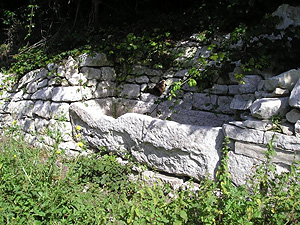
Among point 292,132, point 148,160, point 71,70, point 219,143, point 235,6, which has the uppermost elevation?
point 235,6

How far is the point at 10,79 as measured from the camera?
5.21 metres

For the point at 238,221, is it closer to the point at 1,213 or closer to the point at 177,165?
the point at 177,165

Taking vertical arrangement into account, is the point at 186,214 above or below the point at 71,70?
below

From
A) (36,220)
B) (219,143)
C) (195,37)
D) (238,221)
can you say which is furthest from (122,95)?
(238,221)

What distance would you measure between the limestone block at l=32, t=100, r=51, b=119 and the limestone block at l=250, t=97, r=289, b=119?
127 inches

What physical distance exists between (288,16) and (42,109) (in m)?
3.86

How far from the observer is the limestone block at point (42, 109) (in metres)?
4.45

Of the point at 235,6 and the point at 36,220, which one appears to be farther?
the point at 235,6

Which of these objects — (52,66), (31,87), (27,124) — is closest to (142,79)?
(52,66)

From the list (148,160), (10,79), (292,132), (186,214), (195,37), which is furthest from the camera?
(10,79)

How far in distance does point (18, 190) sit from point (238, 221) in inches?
74.8

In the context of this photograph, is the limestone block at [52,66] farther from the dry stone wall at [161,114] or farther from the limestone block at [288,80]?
the limestone block at [288,80]

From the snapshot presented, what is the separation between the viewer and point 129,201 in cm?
250

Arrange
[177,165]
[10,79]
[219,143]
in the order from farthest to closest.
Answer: [10,79], [177,165], [219,143]
